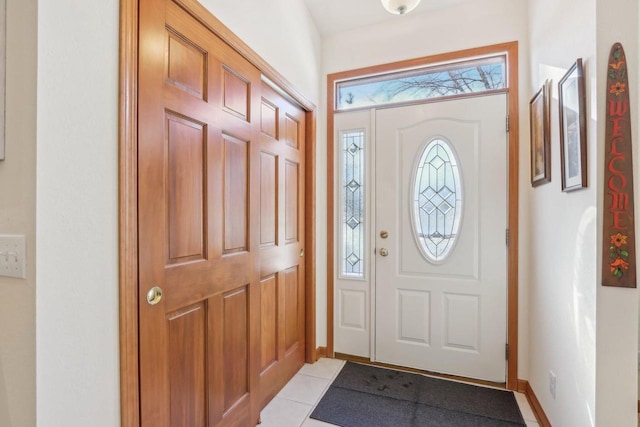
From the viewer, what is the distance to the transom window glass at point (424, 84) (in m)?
2.39

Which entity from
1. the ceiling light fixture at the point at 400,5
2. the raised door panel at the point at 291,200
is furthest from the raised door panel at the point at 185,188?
the ceiling light fixture at the point at 400,5

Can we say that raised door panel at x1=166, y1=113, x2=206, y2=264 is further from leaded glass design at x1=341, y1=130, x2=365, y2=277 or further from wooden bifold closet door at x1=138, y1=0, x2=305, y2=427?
leaded glass design at x1=341, y1=130, x2=365, y2=277

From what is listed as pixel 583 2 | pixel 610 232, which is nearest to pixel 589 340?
pixel 610 232

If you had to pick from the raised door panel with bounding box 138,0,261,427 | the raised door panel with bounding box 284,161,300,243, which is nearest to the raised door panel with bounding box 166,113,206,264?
the raised door panel with bounding box 138,0,261,427

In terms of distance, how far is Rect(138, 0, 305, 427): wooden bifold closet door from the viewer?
3.83 feet

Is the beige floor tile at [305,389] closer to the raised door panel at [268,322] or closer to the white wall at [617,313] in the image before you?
the raised door panel at [268,322]

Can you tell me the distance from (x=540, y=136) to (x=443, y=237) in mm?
924

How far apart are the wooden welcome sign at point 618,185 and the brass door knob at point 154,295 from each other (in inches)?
68.4

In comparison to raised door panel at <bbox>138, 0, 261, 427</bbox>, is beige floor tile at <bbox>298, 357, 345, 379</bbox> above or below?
below

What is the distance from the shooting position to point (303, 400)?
2105 mm

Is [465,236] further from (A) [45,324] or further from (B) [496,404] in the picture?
(A) [45,324]
